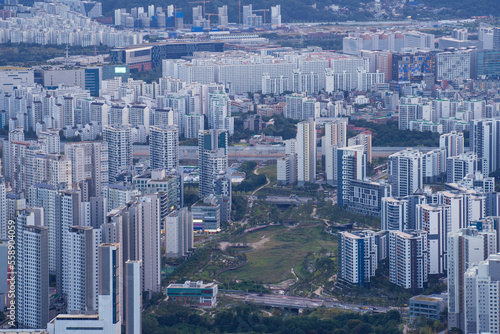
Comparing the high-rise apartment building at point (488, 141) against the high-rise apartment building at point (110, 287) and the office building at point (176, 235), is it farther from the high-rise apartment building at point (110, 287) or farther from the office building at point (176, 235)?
the high-rise apartment building at point (110, 287)

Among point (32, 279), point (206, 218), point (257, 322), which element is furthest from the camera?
point (206, 218)

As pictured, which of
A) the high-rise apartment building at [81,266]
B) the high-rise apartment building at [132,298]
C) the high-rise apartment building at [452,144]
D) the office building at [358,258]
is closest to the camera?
the high-rise apartment building at [132,298]

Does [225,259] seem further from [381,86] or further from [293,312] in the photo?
[381,86]

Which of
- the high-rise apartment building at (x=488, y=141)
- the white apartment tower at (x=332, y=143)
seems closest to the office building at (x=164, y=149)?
the white apartment tower at (x=332, y=143)

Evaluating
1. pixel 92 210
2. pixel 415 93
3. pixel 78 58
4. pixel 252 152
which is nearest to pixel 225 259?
pixel 92 210

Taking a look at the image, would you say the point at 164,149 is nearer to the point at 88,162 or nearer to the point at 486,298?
the point at 88,162

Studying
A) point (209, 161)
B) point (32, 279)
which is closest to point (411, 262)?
point (32, 279)

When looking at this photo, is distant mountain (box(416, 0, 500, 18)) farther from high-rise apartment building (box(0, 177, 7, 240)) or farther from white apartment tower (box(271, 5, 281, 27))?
high-rise apartment building (box(0, 177, 7, 240))
